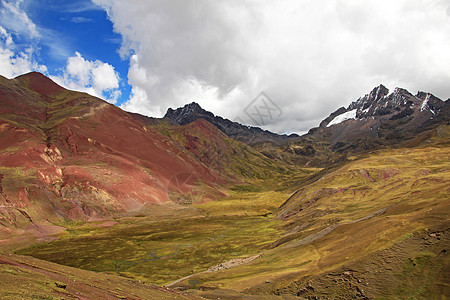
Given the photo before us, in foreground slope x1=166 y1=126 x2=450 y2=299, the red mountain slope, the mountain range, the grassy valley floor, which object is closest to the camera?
foreground slope x1=166 y1=126 x2=450 y2=299

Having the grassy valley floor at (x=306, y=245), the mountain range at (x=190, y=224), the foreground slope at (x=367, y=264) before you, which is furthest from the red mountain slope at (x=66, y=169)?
the foreground slope at (x=367, y=264)

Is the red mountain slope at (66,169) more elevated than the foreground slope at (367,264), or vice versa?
the red mountain slope at (66,169)

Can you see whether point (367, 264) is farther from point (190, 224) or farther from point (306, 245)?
point (190, 224)

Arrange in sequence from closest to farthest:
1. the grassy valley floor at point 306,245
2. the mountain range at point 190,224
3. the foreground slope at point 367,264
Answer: the foreground slope at point 367,264 → the grassy valley floor at point 306,245 → the mountain range at point 190,224

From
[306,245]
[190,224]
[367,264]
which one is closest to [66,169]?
[190,224]

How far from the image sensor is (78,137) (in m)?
170

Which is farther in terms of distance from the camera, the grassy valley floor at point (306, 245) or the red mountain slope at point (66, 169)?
the red mountain slope at point (66, 169)

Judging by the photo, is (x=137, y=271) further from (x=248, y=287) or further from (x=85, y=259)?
(x=248, y=287)

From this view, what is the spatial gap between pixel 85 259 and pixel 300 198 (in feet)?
295

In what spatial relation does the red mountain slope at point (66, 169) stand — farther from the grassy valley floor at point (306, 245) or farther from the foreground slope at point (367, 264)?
the foreground slope at point (367, 264)

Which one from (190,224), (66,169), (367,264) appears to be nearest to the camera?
(367,264)

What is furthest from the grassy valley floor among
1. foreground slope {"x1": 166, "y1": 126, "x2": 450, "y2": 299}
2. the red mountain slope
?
the red mountain slope

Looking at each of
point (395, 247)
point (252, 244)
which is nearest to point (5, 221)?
point (252, 244)

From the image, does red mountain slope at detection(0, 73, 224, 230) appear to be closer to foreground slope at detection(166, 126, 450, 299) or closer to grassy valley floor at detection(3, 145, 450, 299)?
grassy valley floor at detection(3, 145, 450, 299)
